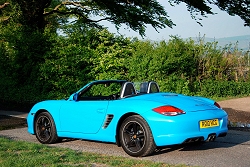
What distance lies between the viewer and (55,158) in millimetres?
6297

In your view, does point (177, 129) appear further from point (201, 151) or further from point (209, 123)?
point (201, 151)

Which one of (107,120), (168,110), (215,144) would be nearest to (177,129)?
(168,110)

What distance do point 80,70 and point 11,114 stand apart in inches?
162

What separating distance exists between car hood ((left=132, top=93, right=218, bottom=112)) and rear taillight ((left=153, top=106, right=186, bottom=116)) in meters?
0.11

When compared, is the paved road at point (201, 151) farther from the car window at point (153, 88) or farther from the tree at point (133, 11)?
the tree at point (133, 11)

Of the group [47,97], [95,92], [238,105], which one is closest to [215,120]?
[238,105]

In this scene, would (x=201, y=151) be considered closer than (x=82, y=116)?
Yes

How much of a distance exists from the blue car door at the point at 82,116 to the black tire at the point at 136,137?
0.58 meters

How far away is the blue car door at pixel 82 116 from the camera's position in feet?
24.0

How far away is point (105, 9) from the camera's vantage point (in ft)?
69.6

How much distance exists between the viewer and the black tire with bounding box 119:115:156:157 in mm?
6571

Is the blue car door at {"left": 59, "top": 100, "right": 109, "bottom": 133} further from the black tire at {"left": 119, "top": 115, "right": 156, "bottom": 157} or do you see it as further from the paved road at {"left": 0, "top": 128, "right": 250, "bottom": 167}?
the black tire at {"left": 119, "top": 115, "right": 156, "bottom": 157}

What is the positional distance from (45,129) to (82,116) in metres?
1.08

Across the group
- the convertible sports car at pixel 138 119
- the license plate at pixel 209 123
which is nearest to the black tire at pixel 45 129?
the convertible sports car at pixel 138 119
